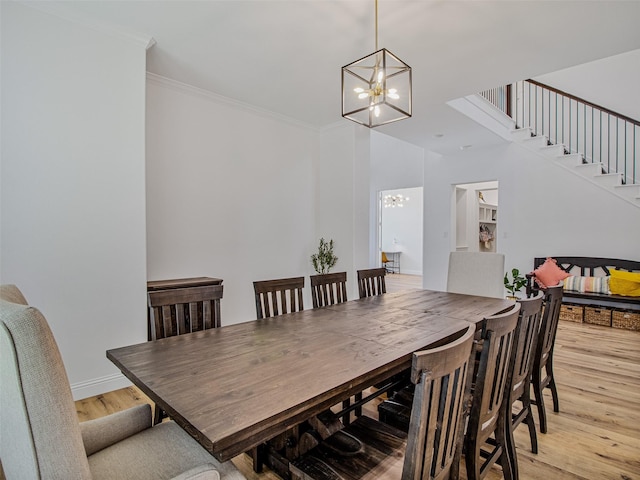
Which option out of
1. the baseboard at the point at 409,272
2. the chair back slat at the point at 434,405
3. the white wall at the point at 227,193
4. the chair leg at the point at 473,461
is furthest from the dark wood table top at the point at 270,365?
the baseboard at the point at 409,272

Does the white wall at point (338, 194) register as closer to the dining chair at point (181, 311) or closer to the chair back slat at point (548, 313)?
the chair back slat at point (548, 313)

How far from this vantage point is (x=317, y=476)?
1131 millimetres

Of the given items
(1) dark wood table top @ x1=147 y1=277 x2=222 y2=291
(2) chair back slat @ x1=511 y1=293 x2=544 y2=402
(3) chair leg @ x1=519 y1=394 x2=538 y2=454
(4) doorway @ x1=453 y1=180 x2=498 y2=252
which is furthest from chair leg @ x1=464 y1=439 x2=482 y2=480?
(4) doorway @ x1=453 y1=180 x2=498 y2=252

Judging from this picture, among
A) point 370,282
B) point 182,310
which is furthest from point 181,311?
point 370,282

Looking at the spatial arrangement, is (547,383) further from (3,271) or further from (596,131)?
(596,131)

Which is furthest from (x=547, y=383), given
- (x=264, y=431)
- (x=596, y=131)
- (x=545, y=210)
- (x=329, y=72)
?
(x=596, y=131)

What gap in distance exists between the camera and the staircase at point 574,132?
512 cm

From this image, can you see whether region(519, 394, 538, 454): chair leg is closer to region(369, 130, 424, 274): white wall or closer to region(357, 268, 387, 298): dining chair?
region(357, 268, 387, 298): dining chair

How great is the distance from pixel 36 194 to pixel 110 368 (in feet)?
4.73

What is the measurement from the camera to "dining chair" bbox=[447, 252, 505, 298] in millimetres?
3139

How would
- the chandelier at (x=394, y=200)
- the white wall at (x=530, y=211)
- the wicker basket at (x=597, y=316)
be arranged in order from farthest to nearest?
1. the chandelier at (x=394, y=200)
2. the white wall at (x=530, y=211)
3. the wicker basket at (x=597, y=316)

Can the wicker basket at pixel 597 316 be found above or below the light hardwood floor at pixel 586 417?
above

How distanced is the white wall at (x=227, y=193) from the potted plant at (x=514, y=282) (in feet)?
9.53

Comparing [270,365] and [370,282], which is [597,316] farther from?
[270,365]
